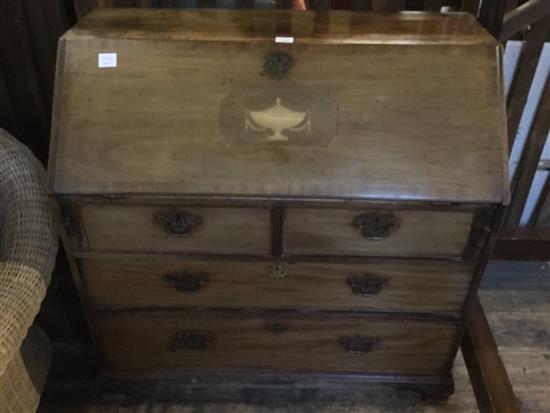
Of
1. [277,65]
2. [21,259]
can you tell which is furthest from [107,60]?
[21,259]

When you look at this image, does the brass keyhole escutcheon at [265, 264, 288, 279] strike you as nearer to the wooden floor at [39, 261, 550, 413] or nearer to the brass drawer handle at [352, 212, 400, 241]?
the brass drawer handle at [352, 212, 400, 241]

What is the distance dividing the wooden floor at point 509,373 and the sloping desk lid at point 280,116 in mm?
735

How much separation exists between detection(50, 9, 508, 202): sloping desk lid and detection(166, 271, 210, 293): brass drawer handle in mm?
251

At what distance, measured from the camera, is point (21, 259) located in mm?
1105

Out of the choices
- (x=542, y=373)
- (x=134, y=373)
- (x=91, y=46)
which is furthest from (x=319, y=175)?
(x=542, y=373)

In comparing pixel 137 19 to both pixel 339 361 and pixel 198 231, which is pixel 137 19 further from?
pixel 339 361

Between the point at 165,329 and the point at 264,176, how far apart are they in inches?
21.1

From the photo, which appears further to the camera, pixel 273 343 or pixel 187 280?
pixel 273 343

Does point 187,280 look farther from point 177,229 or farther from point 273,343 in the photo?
point 273,343

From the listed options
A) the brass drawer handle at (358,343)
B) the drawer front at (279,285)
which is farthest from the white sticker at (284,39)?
the brass drawer handle at (358,343)

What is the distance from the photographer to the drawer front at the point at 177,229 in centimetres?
108

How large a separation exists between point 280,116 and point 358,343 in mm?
623

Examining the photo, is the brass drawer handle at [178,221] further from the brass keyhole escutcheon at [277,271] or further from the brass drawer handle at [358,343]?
the brass drawer handle at [358,343]

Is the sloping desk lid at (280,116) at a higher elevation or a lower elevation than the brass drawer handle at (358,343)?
higher
